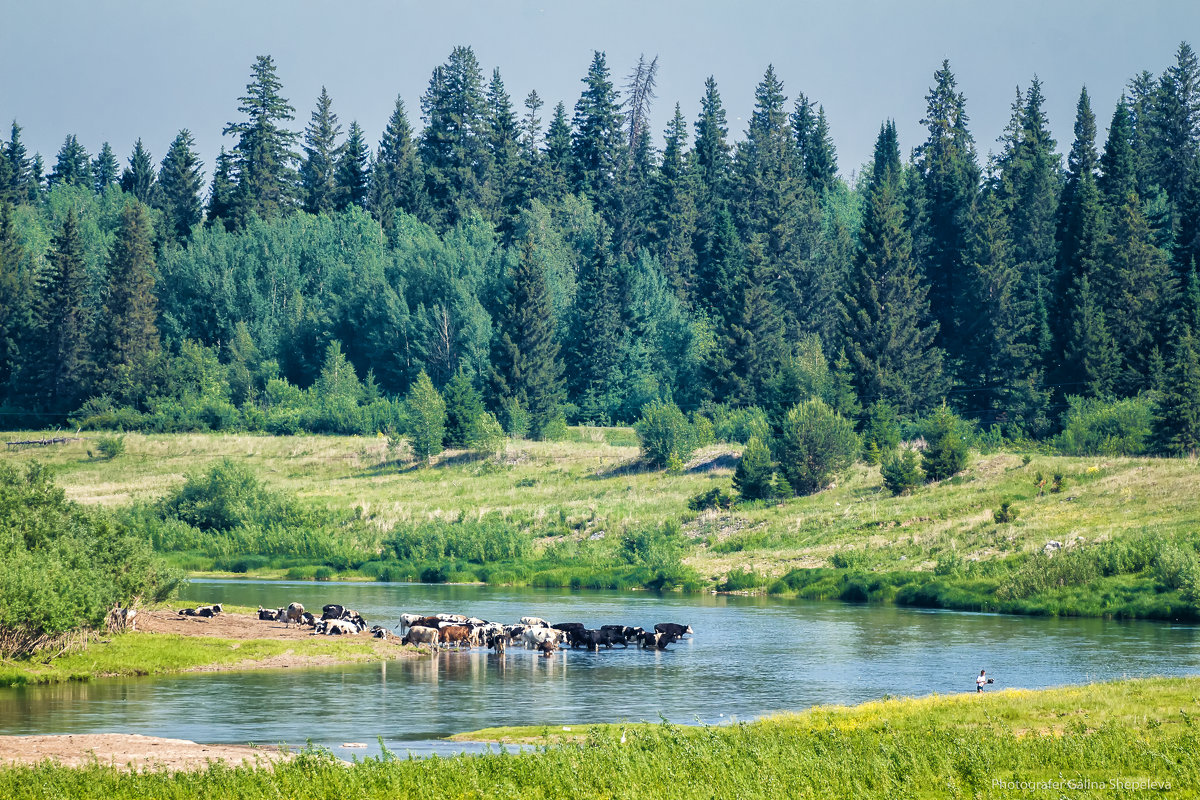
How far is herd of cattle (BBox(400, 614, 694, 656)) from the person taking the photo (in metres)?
43.2

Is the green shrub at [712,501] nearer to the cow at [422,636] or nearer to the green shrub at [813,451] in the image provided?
the green shrub at [813,451]

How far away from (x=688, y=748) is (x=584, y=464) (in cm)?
7561

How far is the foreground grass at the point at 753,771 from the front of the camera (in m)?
18.6

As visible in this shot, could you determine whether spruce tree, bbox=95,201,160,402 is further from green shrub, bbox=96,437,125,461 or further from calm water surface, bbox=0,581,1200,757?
calm water surface, bbox=0,581,1200,757

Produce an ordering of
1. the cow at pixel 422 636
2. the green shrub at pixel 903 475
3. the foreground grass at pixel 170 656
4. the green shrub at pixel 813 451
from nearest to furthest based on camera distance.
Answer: the foreground grass at pixel 170 656
the cow at pixel 422 636
the green shrub at pixel 903 475
the green shrub at pixel 813 451

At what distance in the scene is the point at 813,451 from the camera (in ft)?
262

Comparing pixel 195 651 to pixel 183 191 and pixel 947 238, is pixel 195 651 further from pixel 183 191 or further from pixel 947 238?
pixel 183 191

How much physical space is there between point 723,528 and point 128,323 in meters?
72.7

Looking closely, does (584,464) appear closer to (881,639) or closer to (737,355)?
(737,355)

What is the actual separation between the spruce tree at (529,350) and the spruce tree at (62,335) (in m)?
38.9

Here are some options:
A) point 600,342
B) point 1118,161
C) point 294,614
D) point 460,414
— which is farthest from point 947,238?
point 294,614

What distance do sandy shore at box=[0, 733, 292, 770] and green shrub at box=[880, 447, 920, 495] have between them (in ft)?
180

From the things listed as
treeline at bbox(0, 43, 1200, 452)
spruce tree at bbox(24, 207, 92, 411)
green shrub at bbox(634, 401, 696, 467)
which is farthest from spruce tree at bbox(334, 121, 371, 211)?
green shrub at bbox(634, 401, 696, 467)

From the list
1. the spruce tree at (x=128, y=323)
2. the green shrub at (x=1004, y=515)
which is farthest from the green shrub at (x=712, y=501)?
the spruce tree at (x=128, y=323)
